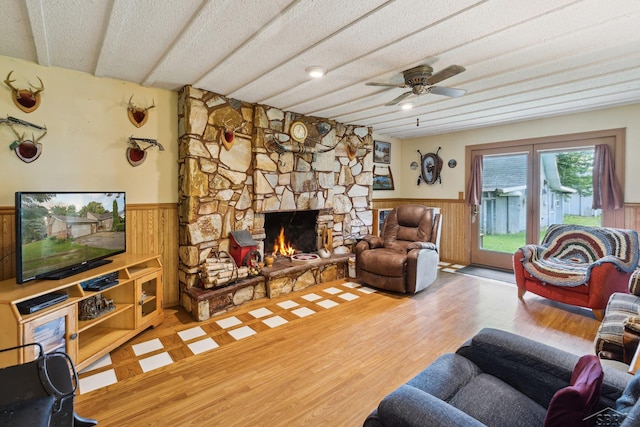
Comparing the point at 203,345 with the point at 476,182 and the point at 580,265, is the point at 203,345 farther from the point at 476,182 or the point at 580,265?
the point at 476,182

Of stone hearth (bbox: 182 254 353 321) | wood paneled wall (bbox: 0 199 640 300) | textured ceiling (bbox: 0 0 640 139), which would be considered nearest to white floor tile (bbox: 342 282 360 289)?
stone hearth (bbox: 182 254 353 321)

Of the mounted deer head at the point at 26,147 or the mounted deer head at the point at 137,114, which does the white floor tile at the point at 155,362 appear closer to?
the mounted deer head at the point at 26,147

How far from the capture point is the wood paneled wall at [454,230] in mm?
5434

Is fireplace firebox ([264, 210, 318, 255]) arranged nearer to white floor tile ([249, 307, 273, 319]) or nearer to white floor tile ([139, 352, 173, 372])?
white floor tile ([249, 307, 273, 319])

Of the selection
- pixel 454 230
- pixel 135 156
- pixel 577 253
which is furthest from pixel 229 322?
pixel 454 230

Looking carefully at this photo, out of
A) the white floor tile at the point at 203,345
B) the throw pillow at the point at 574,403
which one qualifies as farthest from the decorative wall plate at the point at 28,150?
the throw pillow at the point at 574,403

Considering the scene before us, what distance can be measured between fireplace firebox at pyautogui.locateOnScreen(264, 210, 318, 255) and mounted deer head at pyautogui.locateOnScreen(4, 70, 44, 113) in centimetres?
262

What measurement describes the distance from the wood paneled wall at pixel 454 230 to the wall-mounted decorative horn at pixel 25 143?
468 cm

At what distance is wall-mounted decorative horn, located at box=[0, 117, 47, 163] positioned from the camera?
2434mm

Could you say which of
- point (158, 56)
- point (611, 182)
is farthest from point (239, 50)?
point (611, 182)

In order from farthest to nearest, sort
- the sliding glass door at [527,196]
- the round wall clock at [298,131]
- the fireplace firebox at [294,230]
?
the fireplace firebox at [294,230] → the sliding glass door at [527,196] → the round wall clock at [298,131]

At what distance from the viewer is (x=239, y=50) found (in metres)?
2.30

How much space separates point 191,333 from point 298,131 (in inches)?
109

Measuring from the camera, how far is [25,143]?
2486mm
